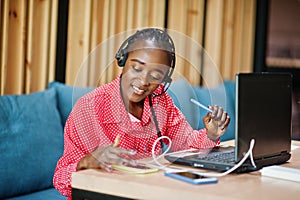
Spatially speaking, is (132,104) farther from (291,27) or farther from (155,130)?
(291,27)

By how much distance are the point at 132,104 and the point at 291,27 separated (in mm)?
3804

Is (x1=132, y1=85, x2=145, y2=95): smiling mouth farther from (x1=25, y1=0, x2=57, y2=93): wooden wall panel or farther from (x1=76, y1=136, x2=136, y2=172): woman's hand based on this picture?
(x1=25, y1=0, x2=57, y2=93): wooden wall panel

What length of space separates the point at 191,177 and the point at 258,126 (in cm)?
28

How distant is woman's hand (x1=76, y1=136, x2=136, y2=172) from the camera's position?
1521 mm

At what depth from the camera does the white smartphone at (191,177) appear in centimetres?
150

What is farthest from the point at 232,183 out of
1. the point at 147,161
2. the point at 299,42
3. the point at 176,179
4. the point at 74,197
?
the point at 299,42

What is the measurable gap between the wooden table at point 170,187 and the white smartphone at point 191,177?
0.01 metres

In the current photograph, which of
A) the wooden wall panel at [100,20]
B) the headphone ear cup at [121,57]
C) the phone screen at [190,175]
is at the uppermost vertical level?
the wooden wall panel at [100,20]

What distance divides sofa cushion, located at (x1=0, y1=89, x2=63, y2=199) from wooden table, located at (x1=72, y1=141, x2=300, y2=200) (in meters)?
1.11

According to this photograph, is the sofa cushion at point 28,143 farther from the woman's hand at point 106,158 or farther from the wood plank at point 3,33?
the woman's hand at point 106,158

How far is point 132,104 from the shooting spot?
5.48 feet

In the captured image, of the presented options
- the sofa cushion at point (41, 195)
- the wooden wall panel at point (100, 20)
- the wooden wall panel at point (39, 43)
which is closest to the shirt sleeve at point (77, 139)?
the sofa cushion at point (41, 195)

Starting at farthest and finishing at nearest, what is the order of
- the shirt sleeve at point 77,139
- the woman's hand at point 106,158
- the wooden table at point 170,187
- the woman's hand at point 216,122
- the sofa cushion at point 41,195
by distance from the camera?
the sofa cushion at point 41,195, the woman's hand at point 216,122, the shirt sleeve at point 77,139, the woman's hand at point 106,158, the wooden table at point 170,187

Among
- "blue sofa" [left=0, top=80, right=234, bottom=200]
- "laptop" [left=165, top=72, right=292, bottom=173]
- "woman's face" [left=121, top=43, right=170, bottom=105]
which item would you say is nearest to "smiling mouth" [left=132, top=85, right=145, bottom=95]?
"woman's face" [left=121, top=43, right=170, bottom=105]
